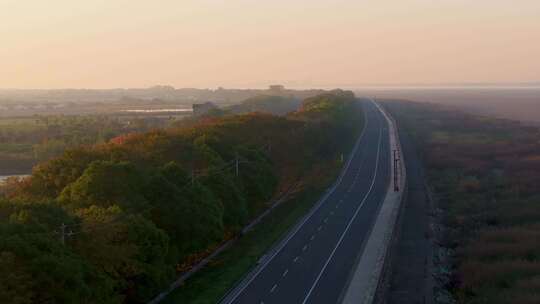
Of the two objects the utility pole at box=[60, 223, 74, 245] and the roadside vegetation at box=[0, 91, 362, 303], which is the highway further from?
the utility pole at box=[60, 223, 74, 245]

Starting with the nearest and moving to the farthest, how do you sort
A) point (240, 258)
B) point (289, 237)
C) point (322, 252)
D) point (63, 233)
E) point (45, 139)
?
point (63, 233) → point (240, 258) → point (322, 252) → point (289, 237) → point (45, 139)

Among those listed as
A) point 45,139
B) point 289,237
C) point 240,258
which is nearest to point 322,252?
point 289,237

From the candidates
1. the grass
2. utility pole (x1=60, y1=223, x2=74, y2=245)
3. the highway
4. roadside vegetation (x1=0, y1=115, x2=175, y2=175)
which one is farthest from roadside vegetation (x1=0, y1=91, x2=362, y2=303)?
roadside vegetation (x1=0, y1=115, x2=175, y2=175)

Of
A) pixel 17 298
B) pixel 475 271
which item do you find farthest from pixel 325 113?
pixel 17 298

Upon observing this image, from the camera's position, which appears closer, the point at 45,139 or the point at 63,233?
the point at 63,233

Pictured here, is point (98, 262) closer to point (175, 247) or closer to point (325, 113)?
point (175, 247)

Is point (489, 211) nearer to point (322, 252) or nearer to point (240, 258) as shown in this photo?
point (322, 252)

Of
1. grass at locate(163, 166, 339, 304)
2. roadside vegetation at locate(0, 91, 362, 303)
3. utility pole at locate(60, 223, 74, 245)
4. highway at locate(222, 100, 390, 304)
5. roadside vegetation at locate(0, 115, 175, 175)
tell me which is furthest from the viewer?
roadside vegetation at locate(0, 115, 175, 175)
